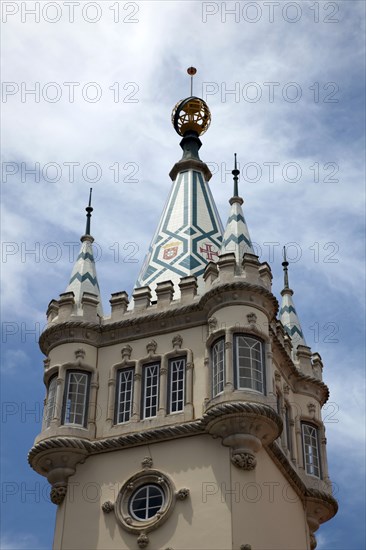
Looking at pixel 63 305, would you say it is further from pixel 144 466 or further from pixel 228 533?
pixel 228 533

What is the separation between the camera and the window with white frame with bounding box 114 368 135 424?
94.7ft

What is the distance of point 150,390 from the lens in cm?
2897

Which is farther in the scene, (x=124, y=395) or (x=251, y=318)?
(x=124, y=395)

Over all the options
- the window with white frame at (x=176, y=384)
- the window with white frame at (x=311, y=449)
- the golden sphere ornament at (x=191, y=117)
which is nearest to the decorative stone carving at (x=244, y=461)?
the window with white frame at (x=176, y=384)

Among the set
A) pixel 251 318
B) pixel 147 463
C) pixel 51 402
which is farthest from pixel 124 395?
pixel 251 318

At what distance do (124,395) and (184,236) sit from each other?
643cm

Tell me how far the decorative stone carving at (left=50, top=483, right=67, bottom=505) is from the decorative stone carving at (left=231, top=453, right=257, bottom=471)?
472 cm

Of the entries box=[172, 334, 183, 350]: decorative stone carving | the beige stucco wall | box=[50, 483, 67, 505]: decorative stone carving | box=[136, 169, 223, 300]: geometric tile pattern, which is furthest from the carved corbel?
box=[136, 169, 223, 300]: geometric tile pattern

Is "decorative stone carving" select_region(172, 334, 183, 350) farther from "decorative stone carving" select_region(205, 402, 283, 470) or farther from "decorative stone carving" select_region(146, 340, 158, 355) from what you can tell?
"decorative stone carving" select_region(205, 402, 283, 470)

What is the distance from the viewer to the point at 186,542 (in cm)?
2566

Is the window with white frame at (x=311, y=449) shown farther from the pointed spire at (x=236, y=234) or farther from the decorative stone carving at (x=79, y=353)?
the decorative stone carving at (x=79, y=353)

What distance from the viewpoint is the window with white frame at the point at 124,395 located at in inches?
1136

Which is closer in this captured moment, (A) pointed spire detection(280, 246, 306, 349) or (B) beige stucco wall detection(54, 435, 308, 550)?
(B) beige stucco wall detection(54, 435, 308, 550)

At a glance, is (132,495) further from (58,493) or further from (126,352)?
(126,352)
